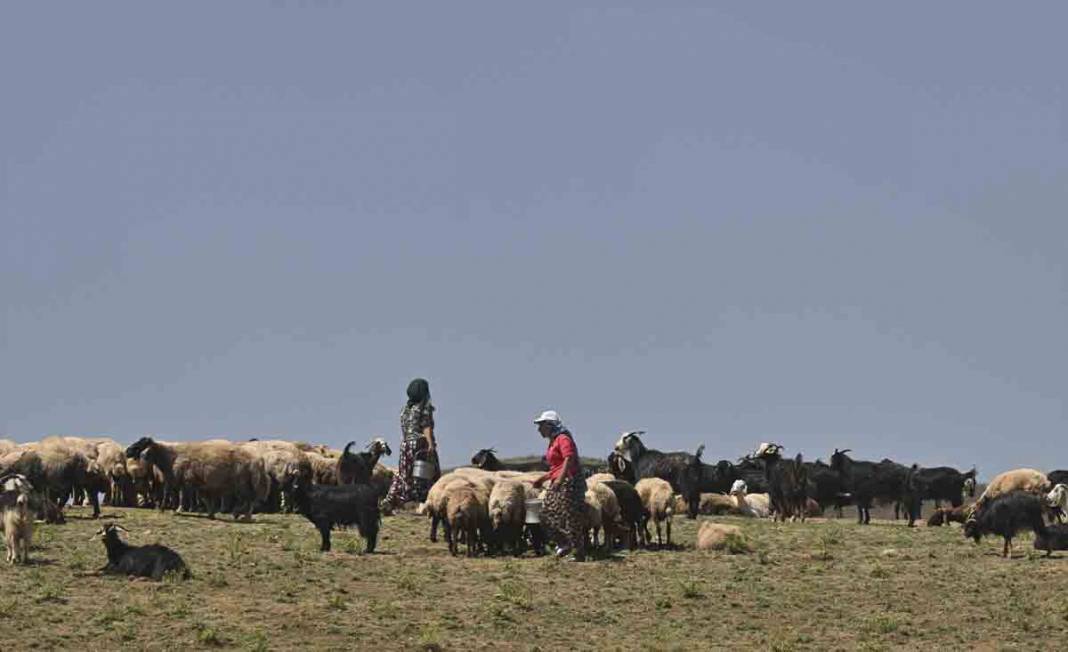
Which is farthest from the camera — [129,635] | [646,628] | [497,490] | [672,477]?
[672,477]

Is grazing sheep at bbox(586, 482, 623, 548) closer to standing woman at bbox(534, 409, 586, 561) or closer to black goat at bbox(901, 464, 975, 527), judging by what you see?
standing woman at bbox(534, 409, 586, 561)

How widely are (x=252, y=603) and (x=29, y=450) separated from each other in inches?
404

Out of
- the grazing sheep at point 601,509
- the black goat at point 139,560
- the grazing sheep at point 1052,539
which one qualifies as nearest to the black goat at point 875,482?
the grazing sheep at point 1052,539

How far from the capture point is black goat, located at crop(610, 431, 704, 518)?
38.2 m

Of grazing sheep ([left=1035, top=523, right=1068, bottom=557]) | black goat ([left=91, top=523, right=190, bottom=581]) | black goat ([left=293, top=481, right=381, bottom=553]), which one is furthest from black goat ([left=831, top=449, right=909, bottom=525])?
black goat ([left=91, top=523, right=190, bottom=581])

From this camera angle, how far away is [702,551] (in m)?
29.1

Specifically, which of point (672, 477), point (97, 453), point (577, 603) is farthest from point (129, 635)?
point (672, 477)

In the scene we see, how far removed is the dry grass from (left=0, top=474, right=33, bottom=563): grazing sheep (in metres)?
0.37

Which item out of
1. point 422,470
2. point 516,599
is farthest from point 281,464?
point 516,599

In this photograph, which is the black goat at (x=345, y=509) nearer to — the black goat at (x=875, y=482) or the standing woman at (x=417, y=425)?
the standing woman at (x=417, y=425)

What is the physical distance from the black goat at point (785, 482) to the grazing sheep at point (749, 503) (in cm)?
248

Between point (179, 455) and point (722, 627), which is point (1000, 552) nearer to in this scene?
point (722, 627)

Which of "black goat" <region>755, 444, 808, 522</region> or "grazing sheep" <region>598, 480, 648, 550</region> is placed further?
"black goat" <region>755, 444, 808, 522</region>

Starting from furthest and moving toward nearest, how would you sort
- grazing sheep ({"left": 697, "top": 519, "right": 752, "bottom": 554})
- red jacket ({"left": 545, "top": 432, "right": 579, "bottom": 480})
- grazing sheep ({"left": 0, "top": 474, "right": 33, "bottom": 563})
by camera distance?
grazing sheep ({"left": 697, "top": 519, "right": 752, "bottom": 554})
red jacket ({"left": 545, "top": 432, "right": 579, "bottom": 480})
grazing sheep ({"left": 0, "top": 474, "right": 33, "bottom": 563})
